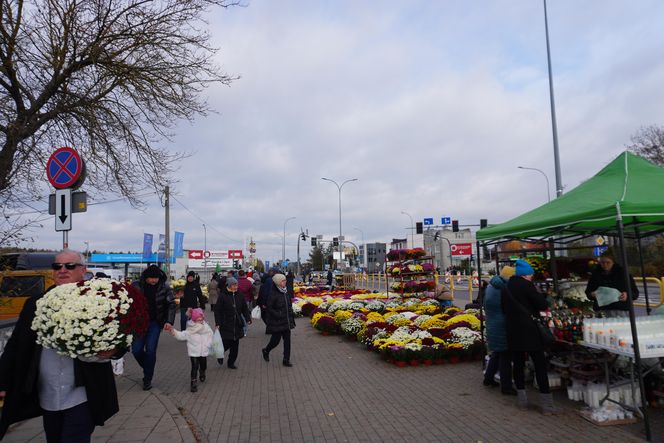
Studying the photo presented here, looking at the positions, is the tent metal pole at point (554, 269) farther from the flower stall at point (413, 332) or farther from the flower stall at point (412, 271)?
the flower stall at point (412, 271)

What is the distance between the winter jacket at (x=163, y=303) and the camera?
7949 mm

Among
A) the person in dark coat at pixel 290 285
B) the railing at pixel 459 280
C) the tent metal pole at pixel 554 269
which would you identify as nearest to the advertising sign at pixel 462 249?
the railing at pixel 459 280

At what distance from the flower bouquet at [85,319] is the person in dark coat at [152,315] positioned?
14.6 feet

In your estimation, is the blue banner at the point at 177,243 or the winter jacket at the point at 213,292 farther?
the blue banner at the point at 177,243

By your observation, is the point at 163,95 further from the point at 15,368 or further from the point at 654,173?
the point at 654,173

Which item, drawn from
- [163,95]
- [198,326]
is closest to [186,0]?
[163,95]

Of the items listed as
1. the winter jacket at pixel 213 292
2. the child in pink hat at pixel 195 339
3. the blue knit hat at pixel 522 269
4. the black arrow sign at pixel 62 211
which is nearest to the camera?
the black arrow sign at pixel 62 211

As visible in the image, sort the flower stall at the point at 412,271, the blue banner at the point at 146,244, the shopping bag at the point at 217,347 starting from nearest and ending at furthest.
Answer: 1. the shopping bag at the point at 217,347
2. the flower stall at the point at 412,271
3. the blue banner at the point at 146,244

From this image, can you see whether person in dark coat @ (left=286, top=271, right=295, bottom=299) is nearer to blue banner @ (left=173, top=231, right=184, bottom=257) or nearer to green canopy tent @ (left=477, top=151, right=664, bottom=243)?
green canopy tent @ (left=477, top=151, right=664, bottom=243)

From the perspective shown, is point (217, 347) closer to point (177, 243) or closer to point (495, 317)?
point (495, 317)

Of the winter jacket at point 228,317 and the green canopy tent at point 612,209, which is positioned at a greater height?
the green canopy tent at point 612,209

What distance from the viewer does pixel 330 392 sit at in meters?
7.54

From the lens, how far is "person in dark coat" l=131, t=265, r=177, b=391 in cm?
770

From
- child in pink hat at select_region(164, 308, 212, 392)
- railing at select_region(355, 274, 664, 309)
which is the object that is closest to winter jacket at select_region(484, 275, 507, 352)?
railing at select_region(355, 274, 664, 309)
